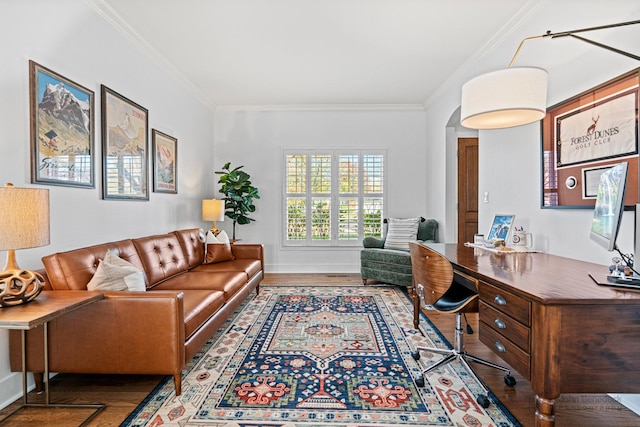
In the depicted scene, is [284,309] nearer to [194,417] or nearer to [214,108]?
[194,417]

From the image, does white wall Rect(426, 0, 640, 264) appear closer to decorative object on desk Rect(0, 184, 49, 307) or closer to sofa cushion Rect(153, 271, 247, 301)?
sofa cushion Rect(153, 271, 247, 301)

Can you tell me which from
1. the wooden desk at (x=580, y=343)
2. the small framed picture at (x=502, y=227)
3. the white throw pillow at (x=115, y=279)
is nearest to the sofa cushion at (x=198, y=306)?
the white throw pillow at (x=115, y=279)

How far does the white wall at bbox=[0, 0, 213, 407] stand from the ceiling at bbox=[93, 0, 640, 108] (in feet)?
0.78

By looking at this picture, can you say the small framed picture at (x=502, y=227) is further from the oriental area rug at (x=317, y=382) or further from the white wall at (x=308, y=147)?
the white wall at (x=308, y=147)

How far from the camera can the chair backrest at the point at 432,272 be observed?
1.95 metres

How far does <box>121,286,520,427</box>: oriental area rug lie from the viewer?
1.75 metres

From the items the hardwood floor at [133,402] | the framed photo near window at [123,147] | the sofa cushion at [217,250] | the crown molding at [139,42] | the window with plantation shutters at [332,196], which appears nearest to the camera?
the hardwood floor at [133,402]

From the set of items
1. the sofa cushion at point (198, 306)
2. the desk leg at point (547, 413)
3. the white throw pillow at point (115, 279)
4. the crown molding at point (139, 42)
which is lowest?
the desk leg at point (547, 413)

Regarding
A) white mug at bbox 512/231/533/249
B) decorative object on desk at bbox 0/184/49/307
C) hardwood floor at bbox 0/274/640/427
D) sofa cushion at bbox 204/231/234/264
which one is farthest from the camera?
sofa cushion at bbox 204/231/234/264

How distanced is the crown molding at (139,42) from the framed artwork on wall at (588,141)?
3.55 m

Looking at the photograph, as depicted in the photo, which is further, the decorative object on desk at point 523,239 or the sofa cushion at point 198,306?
the decorative object on desk at point 523,239

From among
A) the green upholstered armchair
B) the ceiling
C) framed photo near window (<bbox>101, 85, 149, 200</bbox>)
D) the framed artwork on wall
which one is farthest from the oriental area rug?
the ceiling

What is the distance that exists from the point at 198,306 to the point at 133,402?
2.09 feet

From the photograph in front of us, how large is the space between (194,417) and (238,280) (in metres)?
1.49
